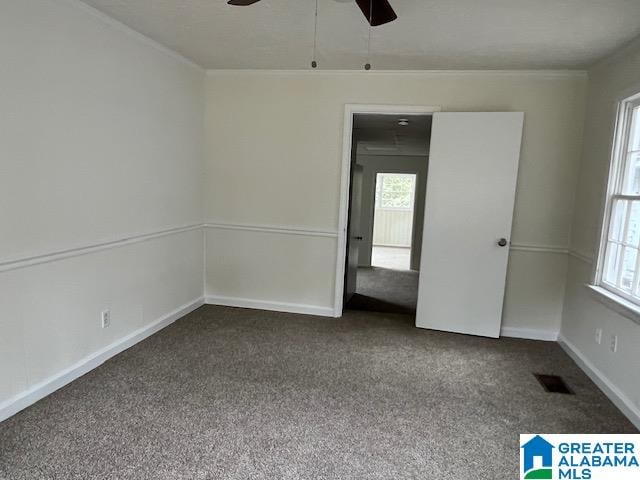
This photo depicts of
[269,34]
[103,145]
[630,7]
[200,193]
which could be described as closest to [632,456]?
[630,7]

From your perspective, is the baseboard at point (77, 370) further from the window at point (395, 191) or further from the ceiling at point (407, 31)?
the window at point (395, 191)

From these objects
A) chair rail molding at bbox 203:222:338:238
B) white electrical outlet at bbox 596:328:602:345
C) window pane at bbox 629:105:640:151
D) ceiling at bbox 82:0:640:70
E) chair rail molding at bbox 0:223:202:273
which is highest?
ceiling at bbox 82:0:640:70

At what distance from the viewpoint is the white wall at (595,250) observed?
2.55 m

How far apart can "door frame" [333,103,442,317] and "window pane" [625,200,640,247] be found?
1706mm

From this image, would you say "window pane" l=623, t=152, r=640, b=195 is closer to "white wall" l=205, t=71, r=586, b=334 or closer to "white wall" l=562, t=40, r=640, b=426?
"white wall" l=562, t=40, r=640, b=426

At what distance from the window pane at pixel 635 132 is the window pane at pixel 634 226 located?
1.26 feet

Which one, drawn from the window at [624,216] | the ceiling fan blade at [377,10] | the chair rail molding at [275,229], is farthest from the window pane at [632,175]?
the chair rail molding at [275,229]

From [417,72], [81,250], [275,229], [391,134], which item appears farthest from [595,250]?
[81,250]

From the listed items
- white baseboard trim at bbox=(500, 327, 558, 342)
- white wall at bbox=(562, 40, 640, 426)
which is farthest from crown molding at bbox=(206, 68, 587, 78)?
white baseboard trim at bbox=(500, 327, 558, 342)

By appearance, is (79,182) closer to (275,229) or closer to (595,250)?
(275,229)

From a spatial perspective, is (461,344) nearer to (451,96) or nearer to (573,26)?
(451,96)

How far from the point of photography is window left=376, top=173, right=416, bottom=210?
10836mm

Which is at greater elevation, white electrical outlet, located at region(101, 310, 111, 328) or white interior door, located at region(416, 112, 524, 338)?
white interior door, located at region(416, 112, 524, 338)

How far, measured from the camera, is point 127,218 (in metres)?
3.05
